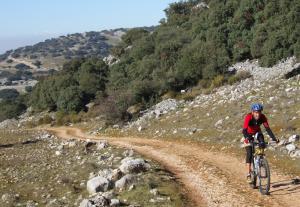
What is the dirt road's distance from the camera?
15688mm

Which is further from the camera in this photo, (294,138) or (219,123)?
(219,123)

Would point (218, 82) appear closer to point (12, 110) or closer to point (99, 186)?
point (99, 186)

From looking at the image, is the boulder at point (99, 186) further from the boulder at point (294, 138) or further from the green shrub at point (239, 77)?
the green shrub at point (239, 77)

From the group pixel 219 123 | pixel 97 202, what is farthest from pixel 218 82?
pixel 97 202

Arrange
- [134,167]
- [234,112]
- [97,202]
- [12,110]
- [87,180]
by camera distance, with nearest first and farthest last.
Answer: [97,202] → [134,167] → [87,180] → [234,112] → [12,110]

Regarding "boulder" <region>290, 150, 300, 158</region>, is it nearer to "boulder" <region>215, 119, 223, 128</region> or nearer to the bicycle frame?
the bicycle frame

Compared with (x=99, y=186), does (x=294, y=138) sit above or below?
above

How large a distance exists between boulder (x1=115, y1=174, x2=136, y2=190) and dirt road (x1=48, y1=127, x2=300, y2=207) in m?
1.92

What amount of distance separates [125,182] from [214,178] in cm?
342

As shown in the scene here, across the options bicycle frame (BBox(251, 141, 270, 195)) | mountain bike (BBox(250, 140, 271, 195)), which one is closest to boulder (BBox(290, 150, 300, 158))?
mountain bike (BBox(250, 140, 271, 195))

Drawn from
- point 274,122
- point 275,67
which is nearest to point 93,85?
point 275,67

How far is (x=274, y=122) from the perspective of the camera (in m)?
27.3

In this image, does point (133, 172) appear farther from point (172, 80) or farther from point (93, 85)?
point (93, 85)

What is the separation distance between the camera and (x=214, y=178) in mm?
19156
